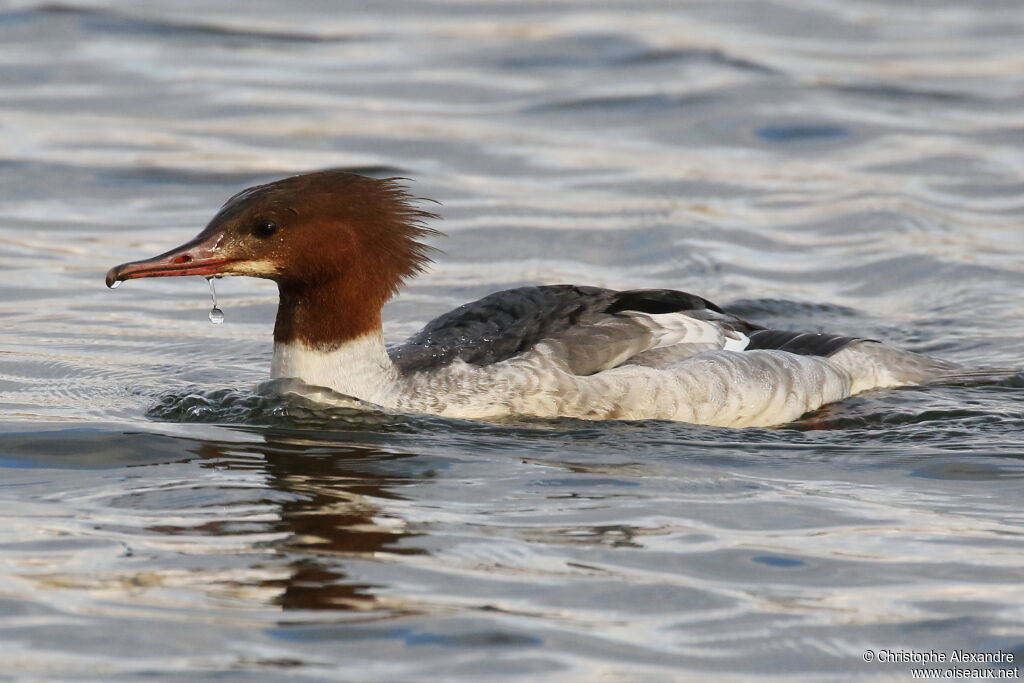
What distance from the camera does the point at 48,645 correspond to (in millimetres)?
5387

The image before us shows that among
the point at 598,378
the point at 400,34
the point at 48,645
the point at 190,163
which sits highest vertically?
the point at 400,34

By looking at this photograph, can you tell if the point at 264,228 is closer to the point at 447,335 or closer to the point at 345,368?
the point at 345,368

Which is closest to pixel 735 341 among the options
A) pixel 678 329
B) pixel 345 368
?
pixel 678 329

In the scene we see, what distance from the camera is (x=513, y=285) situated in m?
11.8

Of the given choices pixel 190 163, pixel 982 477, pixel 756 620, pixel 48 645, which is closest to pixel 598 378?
pixel 982 477

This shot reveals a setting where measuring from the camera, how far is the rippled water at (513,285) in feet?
18.5

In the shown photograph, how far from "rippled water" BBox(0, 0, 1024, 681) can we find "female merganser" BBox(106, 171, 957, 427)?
191mm

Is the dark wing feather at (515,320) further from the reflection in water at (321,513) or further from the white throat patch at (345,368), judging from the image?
the reflection in water at (321,513)

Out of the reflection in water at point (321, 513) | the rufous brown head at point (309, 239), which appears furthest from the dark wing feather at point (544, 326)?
the reflection in water at point (321, 513)

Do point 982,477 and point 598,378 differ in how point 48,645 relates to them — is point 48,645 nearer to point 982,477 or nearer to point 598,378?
point 598,378

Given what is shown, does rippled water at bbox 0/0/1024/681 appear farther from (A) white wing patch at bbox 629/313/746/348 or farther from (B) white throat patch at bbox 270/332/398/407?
(A) white wing patch at bbox 629/313/746/348

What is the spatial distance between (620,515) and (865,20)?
46.2 ft

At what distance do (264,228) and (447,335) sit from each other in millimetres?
1221

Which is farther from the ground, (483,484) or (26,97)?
(26,97)
